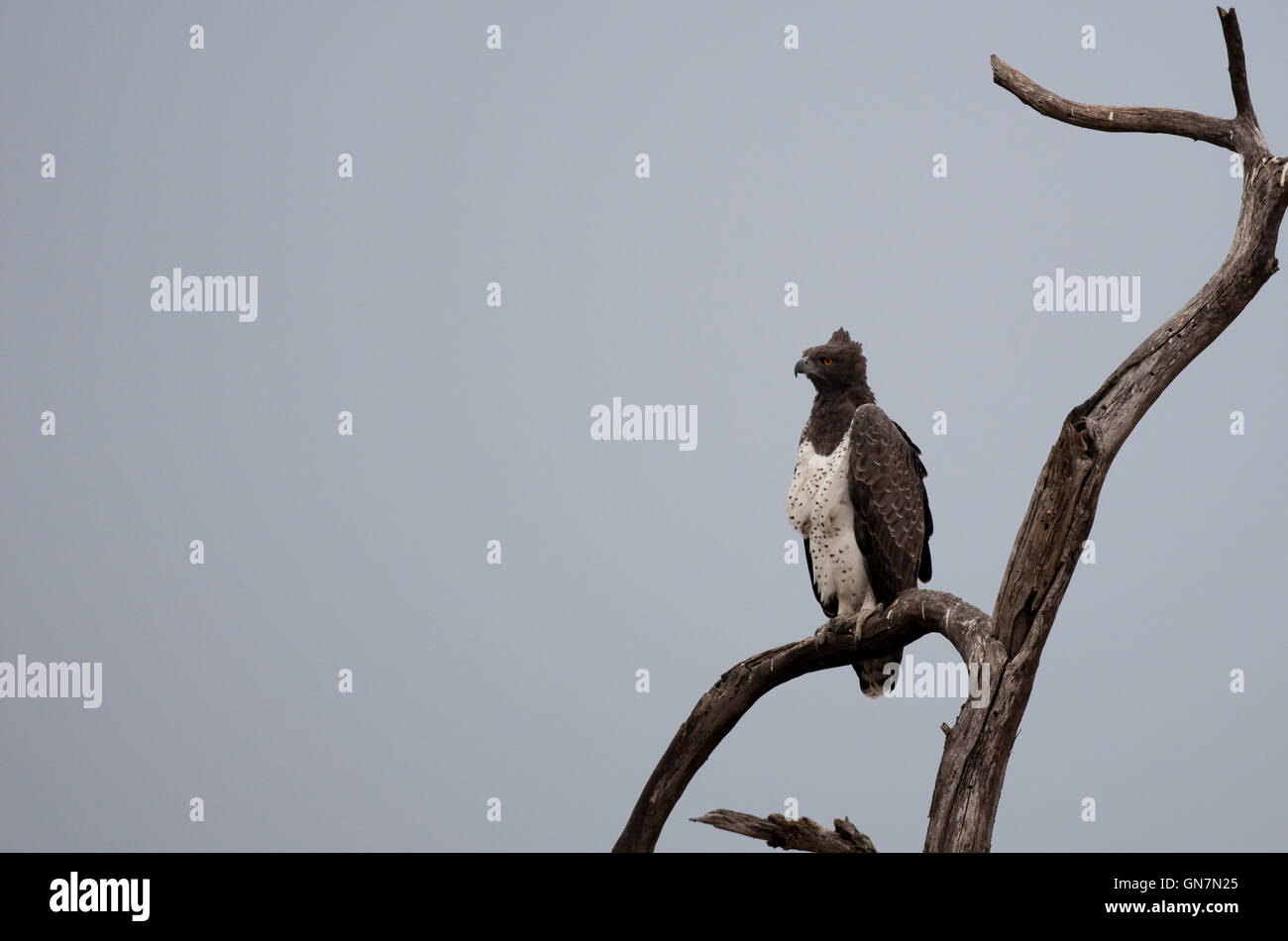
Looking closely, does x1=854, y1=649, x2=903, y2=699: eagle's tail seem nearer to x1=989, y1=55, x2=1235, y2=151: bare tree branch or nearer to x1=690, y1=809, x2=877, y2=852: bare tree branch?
x1=690, y1=809, x2=877, y2=852: bare tree branch

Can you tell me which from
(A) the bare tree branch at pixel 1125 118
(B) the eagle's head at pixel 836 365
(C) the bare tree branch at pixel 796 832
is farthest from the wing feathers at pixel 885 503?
(A) the bare tree branch at pixel 1125 118

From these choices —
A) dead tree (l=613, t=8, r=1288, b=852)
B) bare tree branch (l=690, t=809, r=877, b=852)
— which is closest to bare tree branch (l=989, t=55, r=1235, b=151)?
dead tree (l=613, t=8, r=1288, b=852)

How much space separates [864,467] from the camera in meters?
6.20

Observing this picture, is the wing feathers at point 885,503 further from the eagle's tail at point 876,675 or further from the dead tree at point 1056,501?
the dead tree at point 1056,501

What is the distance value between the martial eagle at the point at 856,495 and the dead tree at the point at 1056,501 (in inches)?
32.3

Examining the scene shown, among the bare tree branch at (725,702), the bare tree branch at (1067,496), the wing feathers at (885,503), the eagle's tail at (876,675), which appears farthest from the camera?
the eagle's tail at (876,675)

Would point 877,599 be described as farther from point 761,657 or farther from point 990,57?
point 990,57

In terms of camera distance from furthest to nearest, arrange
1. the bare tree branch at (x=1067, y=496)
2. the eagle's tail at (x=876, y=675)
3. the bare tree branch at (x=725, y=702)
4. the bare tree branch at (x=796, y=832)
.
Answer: the eagle's tail at (x=876, y=675) → the bare tree branch at (x=725, y=702) → the bare tree branch at (x=796, y=832) → the bare tree branch at (x=1067, y=496)

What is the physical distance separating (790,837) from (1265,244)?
2809 millimetres

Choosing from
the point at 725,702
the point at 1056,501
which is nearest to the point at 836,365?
the point at 725,702

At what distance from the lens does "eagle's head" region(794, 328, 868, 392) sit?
641 centimetres

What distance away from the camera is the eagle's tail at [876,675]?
6.39 metres
